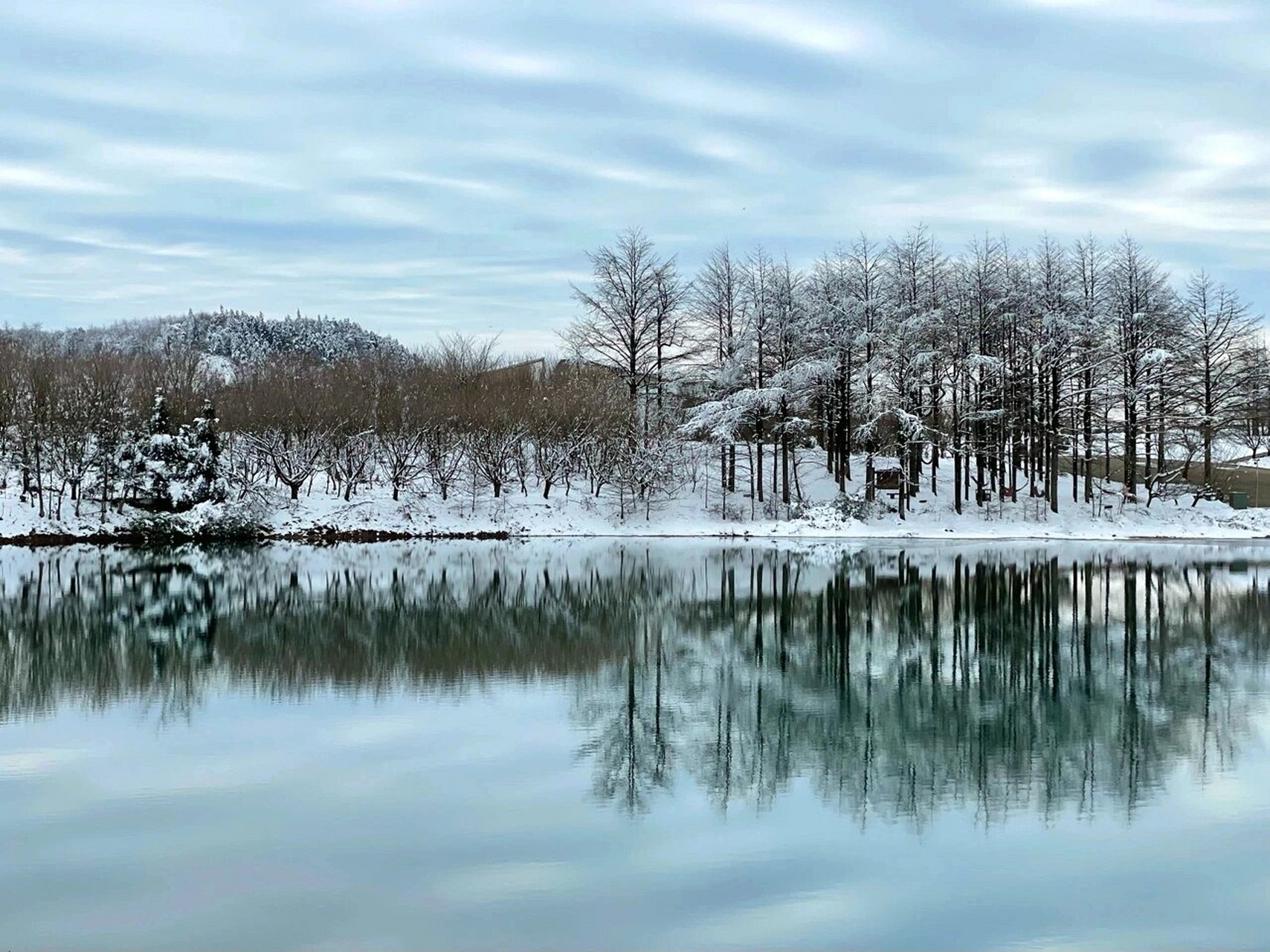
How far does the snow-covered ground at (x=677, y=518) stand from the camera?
47.9 meters

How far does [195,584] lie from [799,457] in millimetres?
34365

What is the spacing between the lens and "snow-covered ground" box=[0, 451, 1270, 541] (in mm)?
47938

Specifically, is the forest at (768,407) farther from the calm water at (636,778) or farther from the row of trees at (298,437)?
the calm water at (636,778)

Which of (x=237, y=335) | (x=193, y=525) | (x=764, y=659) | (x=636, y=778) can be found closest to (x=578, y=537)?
(x=193, y=525)

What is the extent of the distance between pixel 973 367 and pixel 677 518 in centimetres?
1379

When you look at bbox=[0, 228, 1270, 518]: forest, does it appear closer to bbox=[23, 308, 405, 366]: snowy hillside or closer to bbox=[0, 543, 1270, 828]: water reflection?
bbox=[0, 543, 1270, 828]: water reflection

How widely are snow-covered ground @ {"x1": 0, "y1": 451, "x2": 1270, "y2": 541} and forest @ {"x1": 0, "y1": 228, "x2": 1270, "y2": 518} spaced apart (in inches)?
28.3

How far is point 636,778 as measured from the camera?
11367mm

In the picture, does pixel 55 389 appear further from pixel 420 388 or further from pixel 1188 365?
pixel 1188 365

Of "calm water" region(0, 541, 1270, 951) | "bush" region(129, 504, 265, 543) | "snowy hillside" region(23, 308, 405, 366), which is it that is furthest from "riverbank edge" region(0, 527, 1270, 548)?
"snowy hillside" region(23, 308, 405, 366)

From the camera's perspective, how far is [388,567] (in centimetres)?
3578

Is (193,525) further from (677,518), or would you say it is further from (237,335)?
(237,335)

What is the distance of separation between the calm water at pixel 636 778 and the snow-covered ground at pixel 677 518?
965 inches

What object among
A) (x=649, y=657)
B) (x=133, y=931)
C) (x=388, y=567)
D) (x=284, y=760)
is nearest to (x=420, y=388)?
(x=388, y=567)
